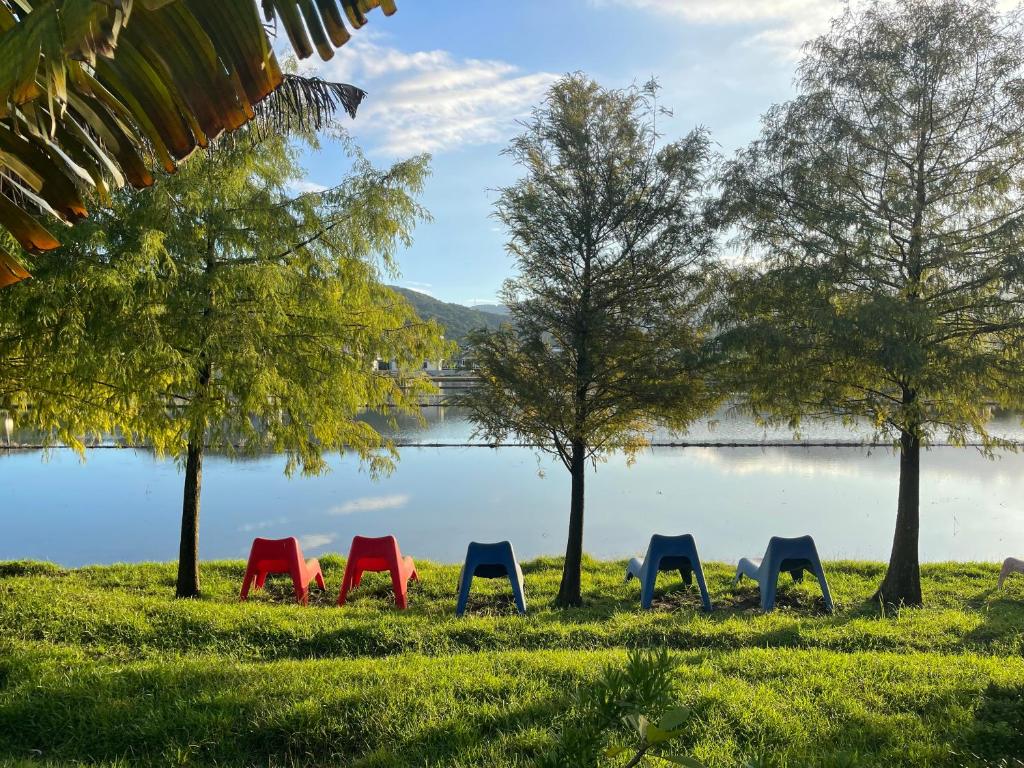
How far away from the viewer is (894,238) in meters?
8.52

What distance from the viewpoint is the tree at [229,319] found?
6723 mm

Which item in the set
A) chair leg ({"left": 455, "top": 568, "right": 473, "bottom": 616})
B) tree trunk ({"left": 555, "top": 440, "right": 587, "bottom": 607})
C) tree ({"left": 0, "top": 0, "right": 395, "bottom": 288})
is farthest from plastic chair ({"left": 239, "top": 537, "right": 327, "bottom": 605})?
tree ({"left": 0, "top": 0, "right": 395, "bottom": 288})

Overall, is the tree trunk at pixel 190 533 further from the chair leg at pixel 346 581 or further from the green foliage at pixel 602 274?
the green foliage at pixel 602 274

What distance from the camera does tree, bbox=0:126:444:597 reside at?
265 inches

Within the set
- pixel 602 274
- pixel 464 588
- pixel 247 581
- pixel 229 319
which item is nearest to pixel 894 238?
pixel 602 274

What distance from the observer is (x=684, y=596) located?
9461mm

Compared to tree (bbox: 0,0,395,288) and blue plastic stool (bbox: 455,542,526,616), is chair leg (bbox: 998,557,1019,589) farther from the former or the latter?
tree (bbox: 0,0,395,288)

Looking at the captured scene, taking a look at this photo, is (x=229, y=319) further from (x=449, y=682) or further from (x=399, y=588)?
(x=449, y=682)

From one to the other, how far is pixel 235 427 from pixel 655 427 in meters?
5.44

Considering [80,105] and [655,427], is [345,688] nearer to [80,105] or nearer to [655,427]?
[80,105]

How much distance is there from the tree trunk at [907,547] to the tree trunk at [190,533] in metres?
8.78

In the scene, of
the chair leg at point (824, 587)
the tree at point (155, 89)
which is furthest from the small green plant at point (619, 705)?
the chair leg at point (824, 587)

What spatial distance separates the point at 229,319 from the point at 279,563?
320 centimetres

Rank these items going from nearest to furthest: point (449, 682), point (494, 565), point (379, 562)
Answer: point (449, 682)
point (494, 565)
point (379, 562)
